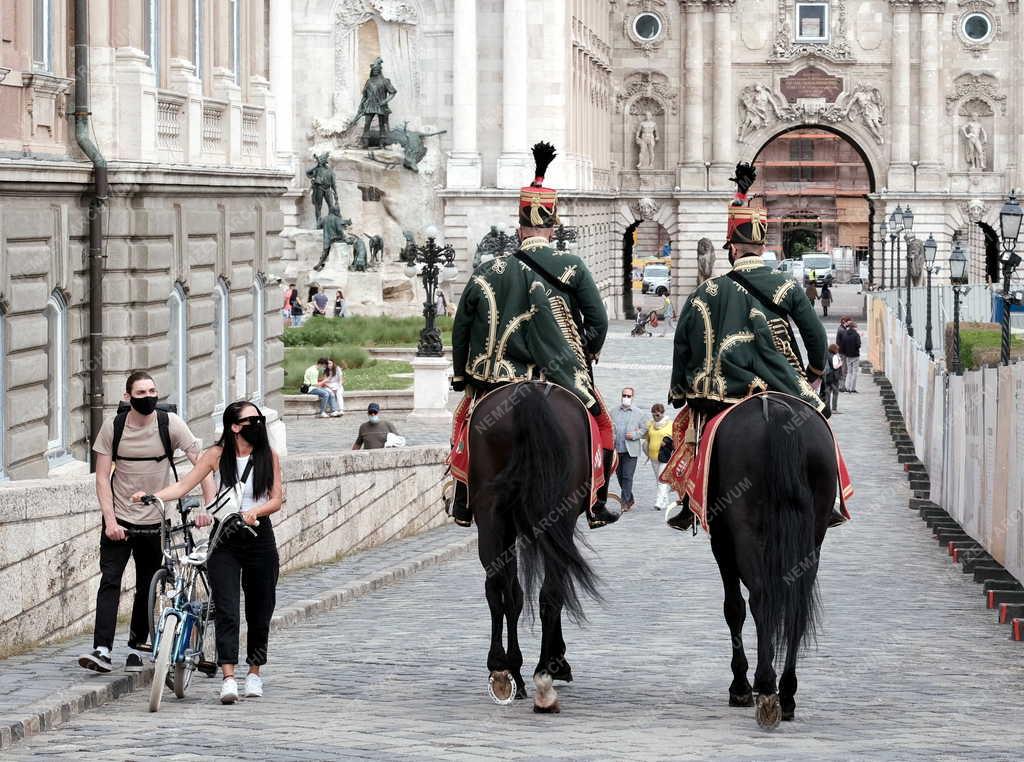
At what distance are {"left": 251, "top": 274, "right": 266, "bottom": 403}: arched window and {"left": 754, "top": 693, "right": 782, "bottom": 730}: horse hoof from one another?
17.8m

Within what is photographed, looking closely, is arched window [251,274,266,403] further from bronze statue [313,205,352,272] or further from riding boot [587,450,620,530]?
bronze statue [313,205,352,272]

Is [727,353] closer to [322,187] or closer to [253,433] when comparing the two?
[253,433]

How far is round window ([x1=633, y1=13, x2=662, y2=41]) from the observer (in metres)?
82.1

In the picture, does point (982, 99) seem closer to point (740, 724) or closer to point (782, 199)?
point (782, 199)

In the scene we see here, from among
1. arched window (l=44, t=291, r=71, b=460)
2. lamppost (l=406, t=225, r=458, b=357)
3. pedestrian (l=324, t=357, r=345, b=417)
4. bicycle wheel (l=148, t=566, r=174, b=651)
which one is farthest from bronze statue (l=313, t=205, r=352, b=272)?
bicycle wheel (l=148, t=566, r=174, b=651)

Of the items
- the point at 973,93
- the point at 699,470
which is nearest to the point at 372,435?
the point at 699,470

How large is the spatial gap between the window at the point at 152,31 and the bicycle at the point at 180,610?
11.8 meters

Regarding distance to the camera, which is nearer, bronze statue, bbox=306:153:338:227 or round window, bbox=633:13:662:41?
bronze statue, bbox=306:153:338:227

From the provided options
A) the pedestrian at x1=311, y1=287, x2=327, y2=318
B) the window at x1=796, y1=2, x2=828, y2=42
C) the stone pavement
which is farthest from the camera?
the window at x1=796, y1=2, x2=828, y2=42

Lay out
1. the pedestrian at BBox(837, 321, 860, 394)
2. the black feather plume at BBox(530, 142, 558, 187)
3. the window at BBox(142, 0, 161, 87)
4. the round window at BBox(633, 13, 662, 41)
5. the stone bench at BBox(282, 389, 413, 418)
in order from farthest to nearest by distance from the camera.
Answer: the round window at BBox(633, 13, 662, 41), the pedestrian at BBox(837, 321, 860, 394), the stone bench at BBox(282, 389, 413, 418), the window at BBox(142, 0, 161, 87), the black feather plume at BBox(530, 142, 558, 187)

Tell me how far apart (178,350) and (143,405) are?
11.7 m

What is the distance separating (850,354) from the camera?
46656mm

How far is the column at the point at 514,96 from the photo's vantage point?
214 feet

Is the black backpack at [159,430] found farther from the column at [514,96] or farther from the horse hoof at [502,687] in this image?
the column at [514,96]
